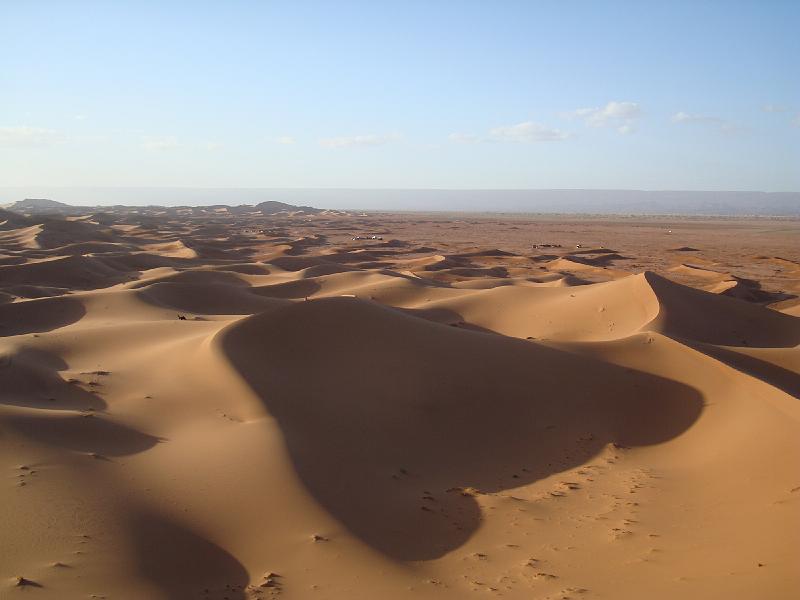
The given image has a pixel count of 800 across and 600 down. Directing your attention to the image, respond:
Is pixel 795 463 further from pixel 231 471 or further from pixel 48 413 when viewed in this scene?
pixel 48 413

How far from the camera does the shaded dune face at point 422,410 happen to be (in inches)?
229

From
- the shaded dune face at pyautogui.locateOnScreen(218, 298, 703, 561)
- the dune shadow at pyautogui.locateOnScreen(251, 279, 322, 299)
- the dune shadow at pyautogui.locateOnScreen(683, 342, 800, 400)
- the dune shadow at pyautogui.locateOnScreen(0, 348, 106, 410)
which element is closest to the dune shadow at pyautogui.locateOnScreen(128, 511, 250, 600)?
the shaded dune face at pyautogui.locateOnScreen(218, 298, 703, 561)

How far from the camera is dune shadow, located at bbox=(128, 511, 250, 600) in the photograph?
4.24 m

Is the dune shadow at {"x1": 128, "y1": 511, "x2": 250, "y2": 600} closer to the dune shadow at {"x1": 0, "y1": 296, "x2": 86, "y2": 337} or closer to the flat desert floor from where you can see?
the flat desert floor

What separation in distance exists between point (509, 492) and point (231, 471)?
2523 mm

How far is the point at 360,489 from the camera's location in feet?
19.5

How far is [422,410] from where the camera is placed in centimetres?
810

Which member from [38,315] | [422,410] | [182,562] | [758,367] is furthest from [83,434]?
[38,315]

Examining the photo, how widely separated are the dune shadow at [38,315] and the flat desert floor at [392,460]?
499mm

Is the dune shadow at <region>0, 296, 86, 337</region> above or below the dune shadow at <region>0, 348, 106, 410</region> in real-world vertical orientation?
below

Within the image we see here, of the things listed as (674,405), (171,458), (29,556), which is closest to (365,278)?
(674,405)

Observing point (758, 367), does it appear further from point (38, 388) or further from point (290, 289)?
point (290, 289)

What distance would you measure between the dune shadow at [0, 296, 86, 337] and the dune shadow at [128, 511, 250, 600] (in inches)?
458

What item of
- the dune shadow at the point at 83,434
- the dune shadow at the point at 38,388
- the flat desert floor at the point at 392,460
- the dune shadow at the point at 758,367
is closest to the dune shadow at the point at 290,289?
the flat desert floor at the point at 392,460
